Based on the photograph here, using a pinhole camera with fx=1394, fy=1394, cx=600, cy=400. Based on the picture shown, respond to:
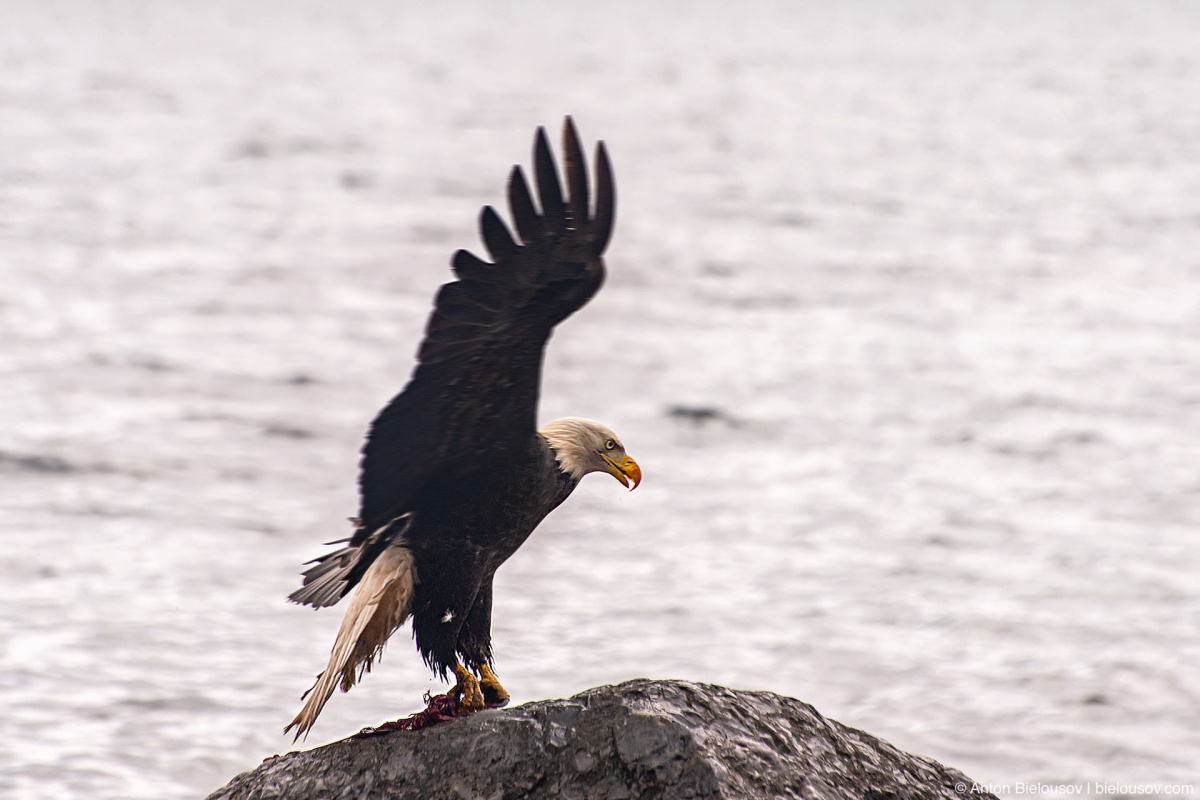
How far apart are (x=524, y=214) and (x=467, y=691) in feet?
5.61

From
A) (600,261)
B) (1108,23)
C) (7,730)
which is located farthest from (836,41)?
(600,261)

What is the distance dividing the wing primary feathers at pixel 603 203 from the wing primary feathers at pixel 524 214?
19cm

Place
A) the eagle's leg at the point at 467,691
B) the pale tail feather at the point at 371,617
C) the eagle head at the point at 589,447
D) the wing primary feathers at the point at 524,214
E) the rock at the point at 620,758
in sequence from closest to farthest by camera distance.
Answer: the rock at the point at 620,758 < the wing primary feathers at the point at 524,214 < the pale tail feather at the point at 371,617 < the eagle's leg at the point at 467,691 < the eagle head at the point at 589,447

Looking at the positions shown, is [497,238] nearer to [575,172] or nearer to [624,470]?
[575,172]

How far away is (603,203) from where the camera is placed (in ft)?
15.3

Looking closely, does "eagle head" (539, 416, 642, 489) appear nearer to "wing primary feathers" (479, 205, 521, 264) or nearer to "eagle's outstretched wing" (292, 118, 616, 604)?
"eagle's outstretched wing" (292, 118, 616, 604)

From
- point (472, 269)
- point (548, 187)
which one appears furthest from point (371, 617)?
point (548, 187)

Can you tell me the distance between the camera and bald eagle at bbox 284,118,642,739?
4695 mm

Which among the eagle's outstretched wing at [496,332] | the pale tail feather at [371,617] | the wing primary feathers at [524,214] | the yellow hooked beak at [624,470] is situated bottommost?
the pale tail feather at [371,617]

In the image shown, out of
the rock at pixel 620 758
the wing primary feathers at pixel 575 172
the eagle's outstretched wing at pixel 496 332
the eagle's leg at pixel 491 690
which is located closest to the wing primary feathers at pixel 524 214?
the eagle's outstretched wing at pixel 496 332

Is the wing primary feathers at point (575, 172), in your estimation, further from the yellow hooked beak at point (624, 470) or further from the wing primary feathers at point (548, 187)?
the yellow hooked beak at point (624, 470)

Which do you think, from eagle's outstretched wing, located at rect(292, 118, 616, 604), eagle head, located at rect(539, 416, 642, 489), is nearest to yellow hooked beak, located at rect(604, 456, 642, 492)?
eagle head, located at rect(539, 416, 642, 489)

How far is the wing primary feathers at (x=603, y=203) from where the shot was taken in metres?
4.53

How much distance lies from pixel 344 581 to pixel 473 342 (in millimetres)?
1196
